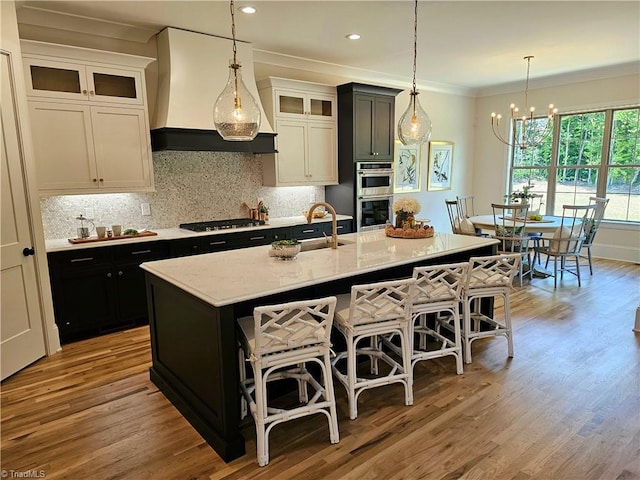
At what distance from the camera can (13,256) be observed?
3.15m

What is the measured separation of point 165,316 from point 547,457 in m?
2.35

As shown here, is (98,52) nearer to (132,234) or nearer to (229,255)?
(132,234)

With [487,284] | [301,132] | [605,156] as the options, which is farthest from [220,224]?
[605,156]

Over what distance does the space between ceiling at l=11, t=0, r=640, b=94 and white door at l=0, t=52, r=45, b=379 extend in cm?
108

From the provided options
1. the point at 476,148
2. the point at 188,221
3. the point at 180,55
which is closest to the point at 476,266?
the point at 188,221

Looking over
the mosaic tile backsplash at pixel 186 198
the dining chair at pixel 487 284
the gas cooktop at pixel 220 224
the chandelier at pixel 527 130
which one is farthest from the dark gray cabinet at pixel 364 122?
the dining chair at pixel 487 284

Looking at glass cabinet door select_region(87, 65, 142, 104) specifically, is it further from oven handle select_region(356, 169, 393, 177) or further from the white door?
oven handle select_region(356, 169, 393, 177)

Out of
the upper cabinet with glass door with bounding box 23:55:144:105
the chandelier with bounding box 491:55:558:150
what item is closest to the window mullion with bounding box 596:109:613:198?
the chandelier with bounding box 491:55:558:150

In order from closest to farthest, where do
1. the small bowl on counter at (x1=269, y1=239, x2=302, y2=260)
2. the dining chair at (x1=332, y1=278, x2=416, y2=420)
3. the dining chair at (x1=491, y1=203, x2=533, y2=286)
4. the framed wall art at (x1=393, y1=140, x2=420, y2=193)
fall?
the dining chair at (x1=332, y1=278, x2=416, y2=420) < the small bowl on counter at (x1=269, y1=239, x2=302, y2=260) < the dining chair at (x1=491, y1=203, x2=533, y2=286) < the framed wall art at (x1=393, y1=140, x2=420, y2=193)

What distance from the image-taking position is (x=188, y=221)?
4.77 m

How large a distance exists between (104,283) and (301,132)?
9.30ft

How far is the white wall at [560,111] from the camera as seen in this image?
6.32m

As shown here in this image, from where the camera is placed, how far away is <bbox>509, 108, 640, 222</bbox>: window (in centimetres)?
641

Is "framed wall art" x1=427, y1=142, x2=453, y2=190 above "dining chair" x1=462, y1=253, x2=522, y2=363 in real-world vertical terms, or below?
above
